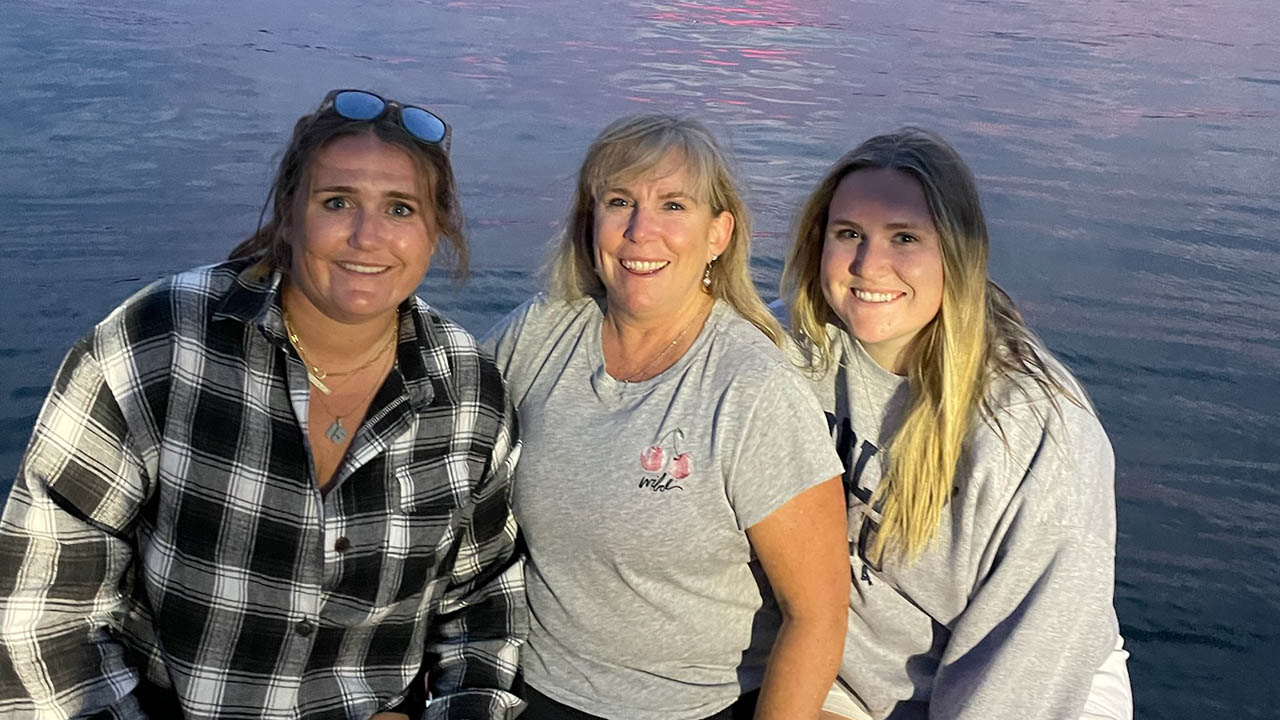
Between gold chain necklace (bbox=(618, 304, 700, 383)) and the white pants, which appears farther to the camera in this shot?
the white pants

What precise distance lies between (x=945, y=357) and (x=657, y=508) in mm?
689

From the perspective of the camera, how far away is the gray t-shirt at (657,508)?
2.48 metres

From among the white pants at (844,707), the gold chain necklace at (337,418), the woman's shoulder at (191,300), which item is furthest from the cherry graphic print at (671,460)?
the woman's shoulder at (191,300)

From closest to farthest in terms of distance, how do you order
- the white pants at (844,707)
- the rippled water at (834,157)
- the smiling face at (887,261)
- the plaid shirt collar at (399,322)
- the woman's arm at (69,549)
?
1. the woman's arm at (69,549)
2. the plaid shirt collar at (399,322)
3. the smiling face at (887,261)
4. the white pants at (844,707)
5. the rippled water at (834,157)

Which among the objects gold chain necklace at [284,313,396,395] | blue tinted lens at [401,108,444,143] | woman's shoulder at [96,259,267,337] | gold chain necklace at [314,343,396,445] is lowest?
gold chain necklace at [314,343,396,445]

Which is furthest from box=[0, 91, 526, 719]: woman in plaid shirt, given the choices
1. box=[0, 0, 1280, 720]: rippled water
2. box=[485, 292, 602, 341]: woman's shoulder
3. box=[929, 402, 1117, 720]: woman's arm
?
box=[0, 0, 1280, 720]: rippled water

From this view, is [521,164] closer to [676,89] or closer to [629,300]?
[676,89]

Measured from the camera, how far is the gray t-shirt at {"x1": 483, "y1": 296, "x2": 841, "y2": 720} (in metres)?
2.48

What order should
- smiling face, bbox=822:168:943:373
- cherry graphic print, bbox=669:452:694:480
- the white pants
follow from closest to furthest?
1. cherry graphic print, bbox=669:452:694:480
2. smiling face, bbox=822:168:943:373
3. the white pants

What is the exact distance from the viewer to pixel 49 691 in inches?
92.6

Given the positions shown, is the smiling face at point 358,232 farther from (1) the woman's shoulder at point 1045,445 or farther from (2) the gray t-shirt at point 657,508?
(1) the woman's shoulder at point 1045,445

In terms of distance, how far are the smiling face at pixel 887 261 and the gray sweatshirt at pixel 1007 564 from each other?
6.8 inches

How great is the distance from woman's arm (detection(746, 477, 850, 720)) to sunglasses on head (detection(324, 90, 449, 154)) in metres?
1.05

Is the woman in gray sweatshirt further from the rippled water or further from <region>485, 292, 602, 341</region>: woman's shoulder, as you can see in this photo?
the rippled water
